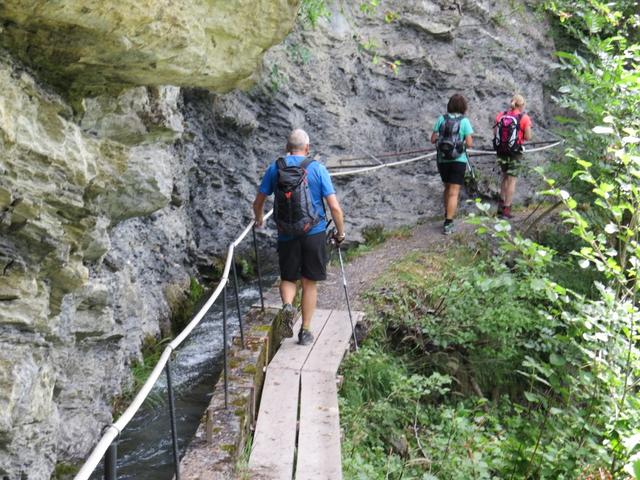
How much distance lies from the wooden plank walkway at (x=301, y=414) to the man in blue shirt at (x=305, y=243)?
0.35 metres

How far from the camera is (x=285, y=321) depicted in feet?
20.7

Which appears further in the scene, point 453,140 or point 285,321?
point 453,140

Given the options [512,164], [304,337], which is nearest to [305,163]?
[304,337]

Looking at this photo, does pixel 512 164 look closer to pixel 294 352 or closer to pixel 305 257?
pixel 305 257

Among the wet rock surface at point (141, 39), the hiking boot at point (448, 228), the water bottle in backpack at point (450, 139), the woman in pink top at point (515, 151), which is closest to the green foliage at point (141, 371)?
the wet rock surface at point (141, 39)

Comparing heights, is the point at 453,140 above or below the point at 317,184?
above

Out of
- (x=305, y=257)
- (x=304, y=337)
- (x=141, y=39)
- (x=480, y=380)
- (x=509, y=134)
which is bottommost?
(x=480, y=380)

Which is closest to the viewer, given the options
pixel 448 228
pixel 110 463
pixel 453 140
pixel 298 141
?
pixel 110 463

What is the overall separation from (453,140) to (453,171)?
55 centimetres

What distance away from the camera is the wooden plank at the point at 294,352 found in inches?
231

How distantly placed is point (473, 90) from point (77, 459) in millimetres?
10961

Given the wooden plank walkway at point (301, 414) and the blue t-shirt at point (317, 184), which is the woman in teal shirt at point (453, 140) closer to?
the wooden plank walkway at point (301, 414)

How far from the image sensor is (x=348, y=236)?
1142 centimetres

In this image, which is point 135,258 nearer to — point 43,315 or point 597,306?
point 43,315
